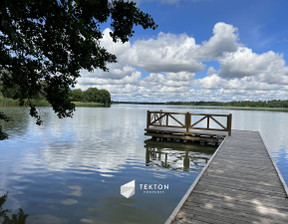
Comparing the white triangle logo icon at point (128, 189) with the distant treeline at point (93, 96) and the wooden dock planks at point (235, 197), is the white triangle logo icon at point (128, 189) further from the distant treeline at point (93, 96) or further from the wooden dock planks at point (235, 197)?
the distant treeline at point (93, 96)

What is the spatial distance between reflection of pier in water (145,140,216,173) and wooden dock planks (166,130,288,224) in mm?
2601

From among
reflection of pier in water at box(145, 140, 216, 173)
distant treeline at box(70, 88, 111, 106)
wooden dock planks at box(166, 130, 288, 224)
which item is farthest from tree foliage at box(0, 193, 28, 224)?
distant treeline at box(70, 88, 111, 106)

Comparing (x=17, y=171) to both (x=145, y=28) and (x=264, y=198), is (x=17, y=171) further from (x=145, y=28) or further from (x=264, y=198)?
(x=264, y=198)

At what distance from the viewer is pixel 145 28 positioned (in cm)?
646

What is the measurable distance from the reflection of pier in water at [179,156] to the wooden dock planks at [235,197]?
2.60 metres

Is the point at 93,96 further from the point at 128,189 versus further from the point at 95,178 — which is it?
the point at 128,189

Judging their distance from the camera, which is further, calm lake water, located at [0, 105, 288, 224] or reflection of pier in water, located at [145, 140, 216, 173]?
reflection of pier in water, located at [145, 140, 216, 173]

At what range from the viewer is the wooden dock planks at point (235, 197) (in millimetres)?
3510

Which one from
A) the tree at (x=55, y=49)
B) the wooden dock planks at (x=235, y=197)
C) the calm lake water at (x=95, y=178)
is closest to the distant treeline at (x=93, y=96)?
the calm lake water at (x=95, y=178)

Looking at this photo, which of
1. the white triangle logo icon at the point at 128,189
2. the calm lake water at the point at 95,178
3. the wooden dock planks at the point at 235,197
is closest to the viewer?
the wooden dock planks at the point at 235,197

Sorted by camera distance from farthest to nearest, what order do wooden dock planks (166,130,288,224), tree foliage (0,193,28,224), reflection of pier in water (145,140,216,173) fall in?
reflection of pier in water (145,140,216,173) < tree foliage (0,193,28,224) < wooden dock planks (166,130,288,224)

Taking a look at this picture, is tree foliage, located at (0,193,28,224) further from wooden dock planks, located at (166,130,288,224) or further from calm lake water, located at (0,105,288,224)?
wooden dock planks, located at (166,130,288,224)

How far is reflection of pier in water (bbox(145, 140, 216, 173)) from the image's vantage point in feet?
30.5

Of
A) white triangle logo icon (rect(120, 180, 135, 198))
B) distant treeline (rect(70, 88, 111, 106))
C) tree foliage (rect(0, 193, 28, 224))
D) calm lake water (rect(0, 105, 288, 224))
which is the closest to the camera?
tree foliage (rect(0, 193, 28, 224))
